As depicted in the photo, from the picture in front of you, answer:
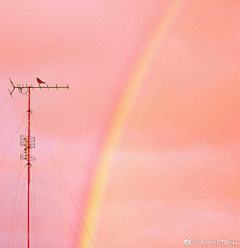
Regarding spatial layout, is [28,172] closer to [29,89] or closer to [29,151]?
[29,151]

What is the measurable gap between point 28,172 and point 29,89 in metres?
8.27

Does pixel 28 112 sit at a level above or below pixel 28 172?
above

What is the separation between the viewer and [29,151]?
7056 centimetres

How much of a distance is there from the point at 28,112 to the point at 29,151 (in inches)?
156

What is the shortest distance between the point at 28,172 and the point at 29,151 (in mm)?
2234

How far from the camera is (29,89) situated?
71875mm

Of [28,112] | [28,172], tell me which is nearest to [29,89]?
[28,112]

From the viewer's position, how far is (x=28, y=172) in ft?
228

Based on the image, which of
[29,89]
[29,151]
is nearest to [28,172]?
[29,151]

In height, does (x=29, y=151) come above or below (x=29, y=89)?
below

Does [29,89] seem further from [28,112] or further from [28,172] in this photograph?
[28,172]

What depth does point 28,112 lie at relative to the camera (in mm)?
71875

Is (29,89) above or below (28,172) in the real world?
above

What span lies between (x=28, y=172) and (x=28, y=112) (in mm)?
6179
